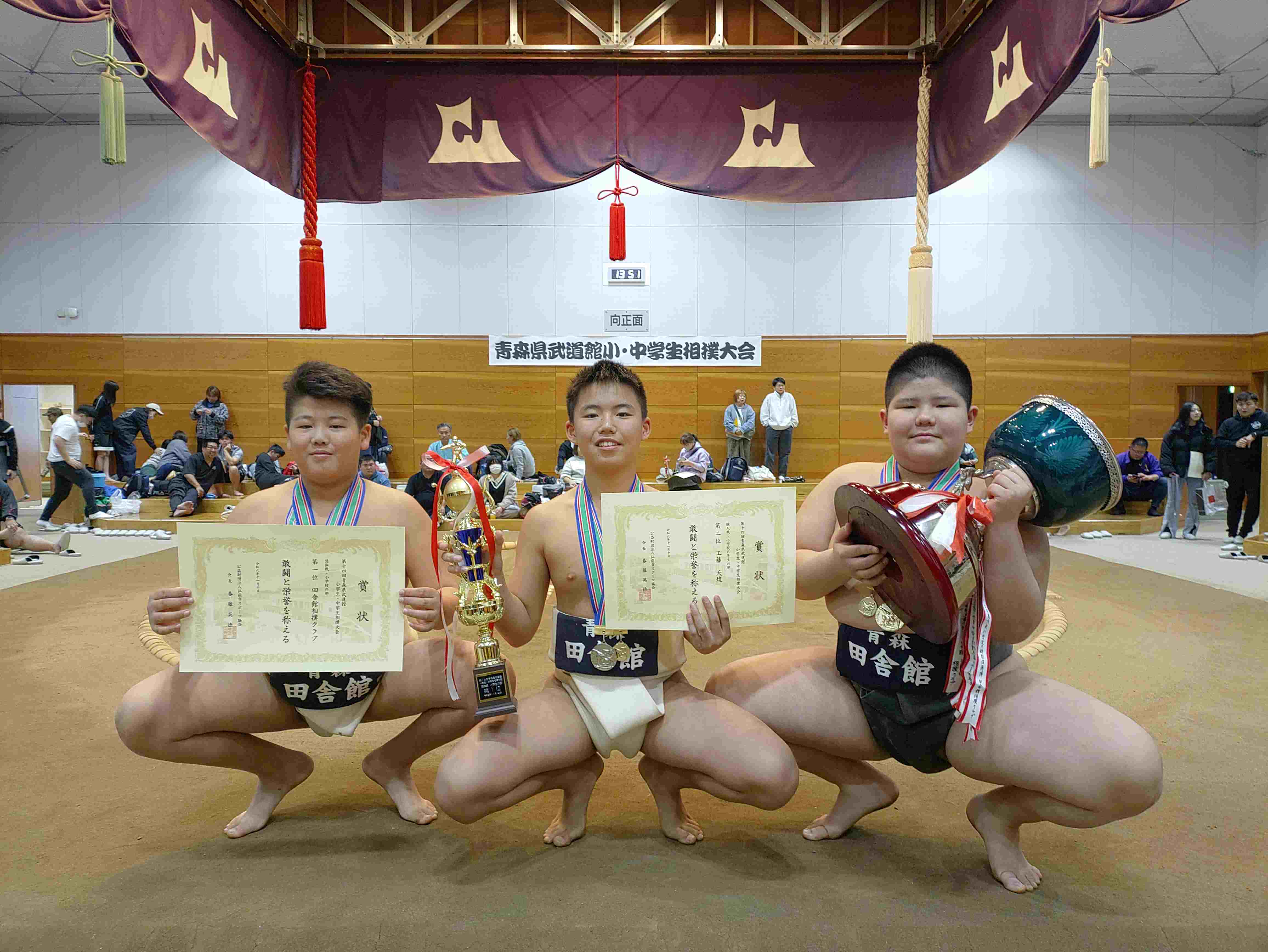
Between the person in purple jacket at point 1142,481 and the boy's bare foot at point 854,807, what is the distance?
705 cm

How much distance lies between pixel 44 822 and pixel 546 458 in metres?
7.85

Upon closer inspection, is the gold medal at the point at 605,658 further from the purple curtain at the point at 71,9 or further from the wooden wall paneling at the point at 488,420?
the wooden wall paneling at the point at 488,420

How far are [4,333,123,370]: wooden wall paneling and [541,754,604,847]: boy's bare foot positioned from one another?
994cm

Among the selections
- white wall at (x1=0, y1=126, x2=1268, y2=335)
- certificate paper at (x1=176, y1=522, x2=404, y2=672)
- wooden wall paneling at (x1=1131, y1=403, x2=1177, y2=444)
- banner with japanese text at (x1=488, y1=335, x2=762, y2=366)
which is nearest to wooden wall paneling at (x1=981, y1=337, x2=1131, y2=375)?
white wall at (x1=0, y1=126, x2=1268, y2=335)

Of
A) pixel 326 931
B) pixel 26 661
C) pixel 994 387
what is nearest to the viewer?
pixel 326 931

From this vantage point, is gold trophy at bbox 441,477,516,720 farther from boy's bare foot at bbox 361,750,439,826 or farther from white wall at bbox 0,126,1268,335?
white wall at bbox 0,126,1268,335

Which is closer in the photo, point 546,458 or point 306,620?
point 306,620

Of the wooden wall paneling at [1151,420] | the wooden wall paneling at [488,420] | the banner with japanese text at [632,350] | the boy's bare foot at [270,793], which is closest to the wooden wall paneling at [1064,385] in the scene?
the wooden wall paneling at [1151,420]

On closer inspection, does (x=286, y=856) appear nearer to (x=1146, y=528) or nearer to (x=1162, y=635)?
(x=1162, y=635)

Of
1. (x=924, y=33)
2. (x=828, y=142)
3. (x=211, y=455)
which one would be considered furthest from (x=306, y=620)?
(x=211, y=455)

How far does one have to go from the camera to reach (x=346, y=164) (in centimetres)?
298

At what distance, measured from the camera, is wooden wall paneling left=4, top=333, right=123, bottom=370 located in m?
9.12

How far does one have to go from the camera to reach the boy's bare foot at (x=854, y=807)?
149cm

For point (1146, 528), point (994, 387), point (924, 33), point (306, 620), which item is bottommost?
point (1146, 528)
